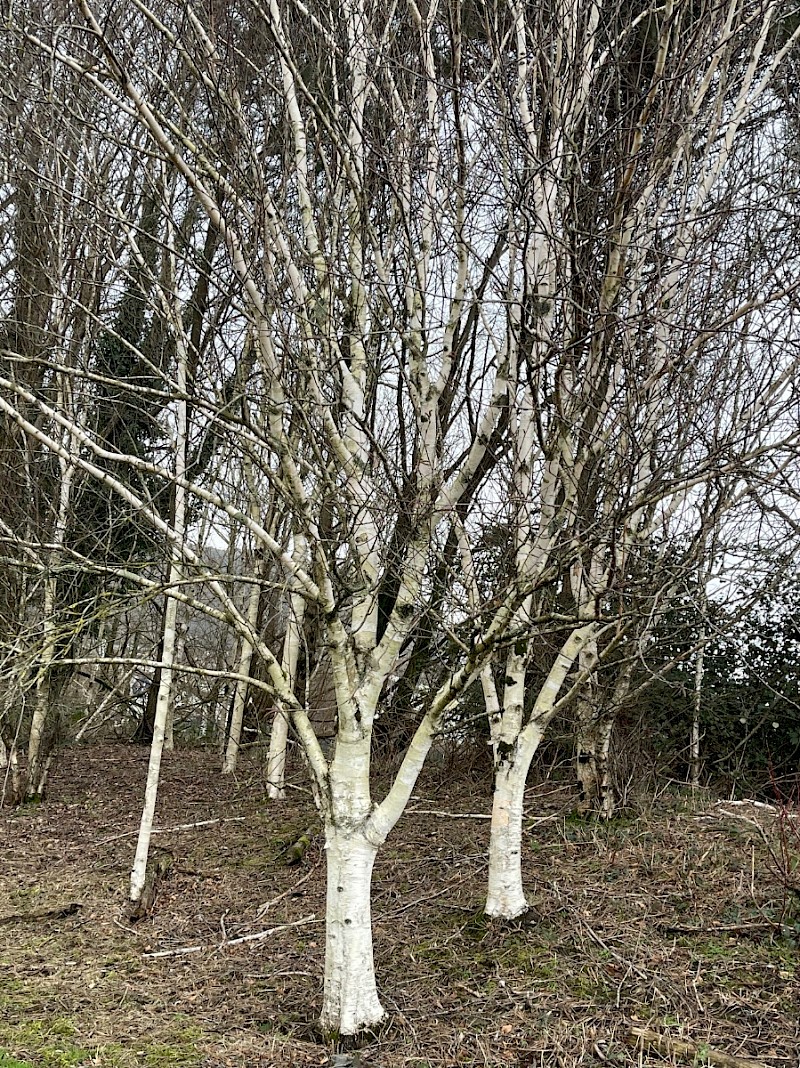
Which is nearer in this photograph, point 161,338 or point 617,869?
point 617,869

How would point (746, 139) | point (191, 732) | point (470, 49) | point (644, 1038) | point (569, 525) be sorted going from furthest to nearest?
point (191, 732), point (746, 139), point (470, 49), point (569, 525), point (644, 1038)

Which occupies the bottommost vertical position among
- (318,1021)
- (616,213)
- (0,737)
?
(318,1021)

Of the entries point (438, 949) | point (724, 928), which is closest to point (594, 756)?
point (724, 928)

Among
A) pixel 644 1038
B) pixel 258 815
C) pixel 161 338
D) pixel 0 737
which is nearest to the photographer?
pixel 644 1038

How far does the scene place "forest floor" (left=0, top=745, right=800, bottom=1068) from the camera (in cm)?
455

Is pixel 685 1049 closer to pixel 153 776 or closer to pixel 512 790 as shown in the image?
pixel 512 790

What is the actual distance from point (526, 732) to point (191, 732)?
30.3 ft

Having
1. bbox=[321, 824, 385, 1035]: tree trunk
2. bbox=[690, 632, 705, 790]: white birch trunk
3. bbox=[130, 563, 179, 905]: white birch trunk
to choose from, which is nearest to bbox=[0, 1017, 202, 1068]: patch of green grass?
bbox=[321, 824, 385, 1035]: tree trunk

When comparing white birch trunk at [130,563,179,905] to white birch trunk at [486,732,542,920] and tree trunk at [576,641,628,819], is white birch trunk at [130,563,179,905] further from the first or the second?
tree trunk at [576,641,628,819]

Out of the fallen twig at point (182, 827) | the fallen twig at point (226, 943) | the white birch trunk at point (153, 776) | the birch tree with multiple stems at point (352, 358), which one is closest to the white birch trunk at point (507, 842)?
the birch tree with multiple stems at point (352, 358)

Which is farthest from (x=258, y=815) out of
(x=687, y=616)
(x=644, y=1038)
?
(x=644, y=1038)

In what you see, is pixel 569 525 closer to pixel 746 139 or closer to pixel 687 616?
pixel 687 616

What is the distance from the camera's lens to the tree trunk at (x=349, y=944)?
4.67m

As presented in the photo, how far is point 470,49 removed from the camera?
18.3 feet
